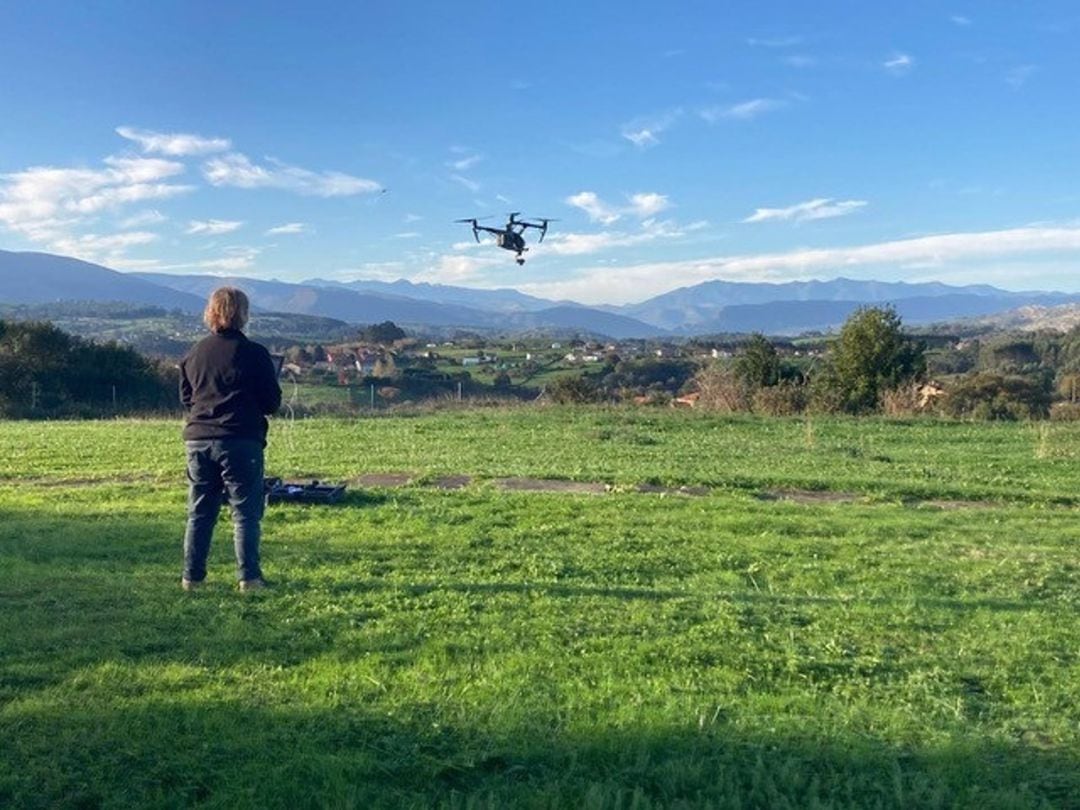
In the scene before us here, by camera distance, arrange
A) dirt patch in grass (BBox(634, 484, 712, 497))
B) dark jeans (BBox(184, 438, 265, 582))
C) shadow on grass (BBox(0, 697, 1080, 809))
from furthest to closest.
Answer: dirt patch in grass (BBox(634, 484, 712, 497)) < dark jeans (BBox(184, 438, 265, 582)) < shadow on grass (BBox(0, 697, 1080, 809))

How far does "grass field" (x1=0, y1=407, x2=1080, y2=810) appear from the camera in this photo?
3.25 meters

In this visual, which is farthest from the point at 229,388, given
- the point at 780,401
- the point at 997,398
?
the point at 997,398

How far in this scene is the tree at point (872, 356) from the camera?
31141mm

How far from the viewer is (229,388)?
6.07 meters

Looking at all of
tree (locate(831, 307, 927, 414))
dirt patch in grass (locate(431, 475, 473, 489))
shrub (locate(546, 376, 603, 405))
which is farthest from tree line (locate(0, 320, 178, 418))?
dirt patch in grass (locate(431, 475, 473, 489))

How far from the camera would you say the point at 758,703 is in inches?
157

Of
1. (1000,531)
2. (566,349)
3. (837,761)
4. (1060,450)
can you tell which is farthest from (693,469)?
(566,349)

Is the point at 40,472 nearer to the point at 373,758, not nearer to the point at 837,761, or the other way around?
the point at 373,758

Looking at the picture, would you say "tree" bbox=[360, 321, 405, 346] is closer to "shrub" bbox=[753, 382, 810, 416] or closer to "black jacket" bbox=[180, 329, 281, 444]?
"shrub" bbox=[753, 382, 810, 416]

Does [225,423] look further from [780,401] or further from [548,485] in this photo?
[780,401]

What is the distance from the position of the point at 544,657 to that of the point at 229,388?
283 centimetres

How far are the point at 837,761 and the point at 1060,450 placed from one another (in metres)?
15.5

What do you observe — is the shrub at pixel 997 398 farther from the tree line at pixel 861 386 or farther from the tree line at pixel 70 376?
the tree line at pixel 70 376

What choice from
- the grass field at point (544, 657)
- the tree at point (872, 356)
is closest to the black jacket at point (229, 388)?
the grass field at point (544, 657)
